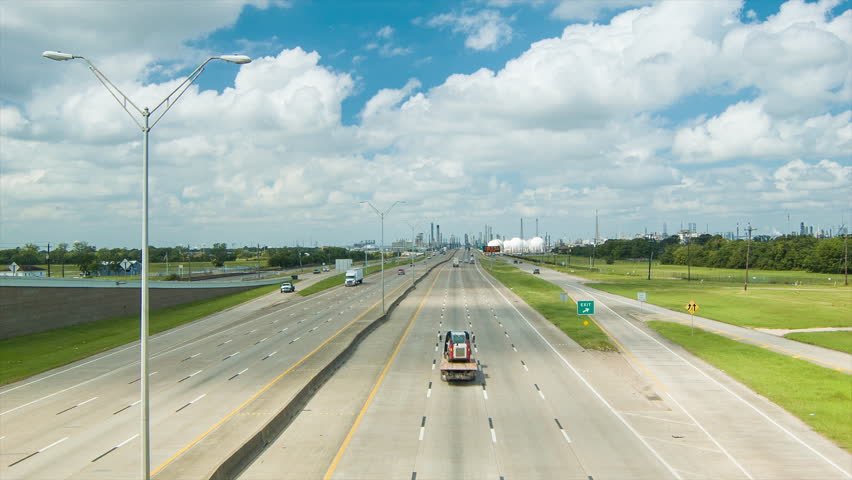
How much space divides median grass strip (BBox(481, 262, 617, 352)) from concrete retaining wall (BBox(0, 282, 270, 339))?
4767cm

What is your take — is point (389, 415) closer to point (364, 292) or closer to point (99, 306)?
point (99, 306)

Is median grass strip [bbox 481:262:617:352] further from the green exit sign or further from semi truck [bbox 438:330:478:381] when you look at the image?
semi truck [bbox 438:330:478:381]

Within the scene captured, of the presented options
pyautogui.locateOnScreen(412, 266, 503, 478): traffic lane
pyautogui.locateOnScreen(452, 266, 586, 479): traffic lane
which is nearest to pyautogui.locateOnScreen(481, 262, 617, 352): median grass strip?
pyautogui.locateOnScreen(452, 266, 586, 479): traffic lane

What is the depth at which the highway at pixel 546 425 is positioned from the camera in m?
18.0

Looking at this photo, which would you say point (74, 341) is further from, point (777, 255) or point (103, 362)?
point (777, 255)

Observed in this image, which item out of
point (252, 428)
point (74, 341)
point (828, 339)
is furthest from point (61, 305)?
point (828, 339)

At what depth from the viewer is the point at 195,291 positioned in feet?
264

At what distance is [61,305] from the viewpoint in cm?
5556

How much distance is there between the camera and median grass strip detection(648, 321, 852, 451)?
23.9 meters

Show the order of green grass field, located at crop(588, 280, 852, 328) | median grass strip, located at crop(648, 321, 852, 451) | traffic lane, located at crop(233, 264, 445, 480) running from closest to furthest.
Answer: traffic lane, located at crop(233, 264, 445, 480), median grass strip, located at crop(648, 321, 852, 451), green grass field, located at crop(588, 280, 852, 328)

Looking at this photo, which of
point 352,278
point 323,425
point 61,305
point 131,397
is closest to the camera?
point 323,425

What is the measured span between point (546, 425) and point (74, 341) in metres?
44.8

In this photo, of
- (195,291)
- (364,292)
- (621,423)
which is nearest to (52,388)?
(621,423)

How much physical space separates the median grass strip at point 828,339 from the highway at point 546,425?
12.5m
